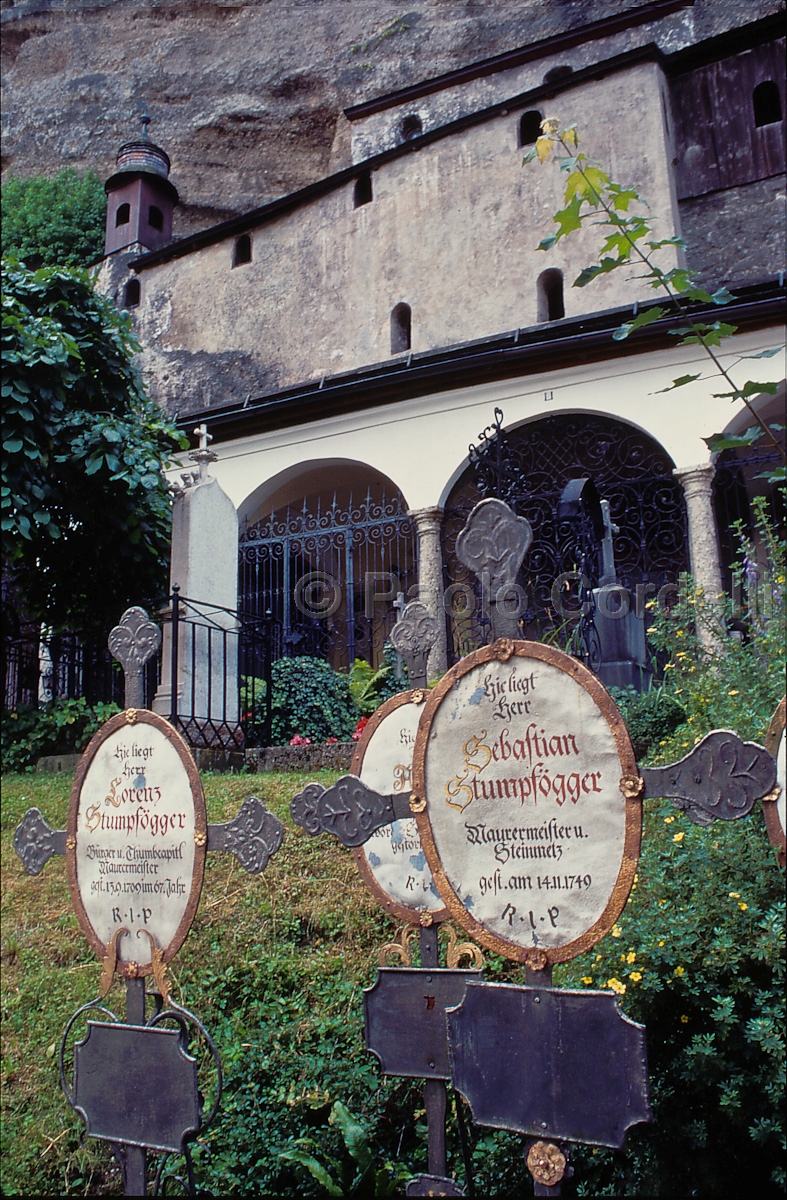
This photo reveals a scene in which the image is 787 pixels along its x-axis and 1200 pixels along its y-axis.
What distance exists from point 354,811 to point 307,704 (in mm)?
6455

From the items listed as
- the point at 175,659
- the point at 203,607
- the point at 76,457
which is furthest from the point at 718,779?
the point at 76,457

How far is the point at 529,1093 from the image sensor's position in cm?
218

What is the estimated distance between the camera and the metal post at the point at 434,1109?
278 cm

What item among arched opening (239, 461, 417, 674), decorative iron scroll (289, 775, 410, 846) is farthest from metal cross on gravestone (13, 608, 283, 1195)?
arched opening (239, 461, 417, 674)

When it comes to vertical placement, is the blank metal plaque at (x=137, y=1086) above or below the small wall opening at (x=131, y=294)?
below

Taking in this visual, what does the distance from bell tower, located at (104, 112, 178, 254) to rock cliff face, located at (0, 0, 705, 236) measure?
216 cm

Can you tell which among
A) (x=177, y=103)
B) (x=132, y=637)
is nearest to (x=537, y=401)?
(x=132, y=637)

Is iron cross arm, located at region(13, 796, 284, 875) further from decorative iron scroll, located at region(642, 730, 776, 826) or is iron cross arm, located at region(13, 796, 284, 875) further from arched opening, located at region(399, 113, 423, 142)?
arched opening, located at region(399, 113, 423, 142)

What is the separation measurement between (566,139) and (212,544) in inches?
223

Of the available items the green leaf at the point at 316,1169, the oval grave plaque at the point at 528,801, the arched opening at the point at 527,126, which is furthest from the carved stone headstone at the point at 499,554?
the arched opening at the point at 527,126

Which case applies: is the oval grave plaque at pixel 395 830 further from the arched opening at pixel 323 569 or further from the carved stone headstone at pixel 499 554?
the arched opening at pixel 323 569

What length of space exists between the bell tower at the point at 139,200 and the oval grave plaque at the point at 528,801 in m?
20.7

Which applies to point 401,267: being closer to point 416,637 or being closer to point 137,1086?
point 416,637

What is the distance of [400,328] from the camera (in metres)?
15.4
